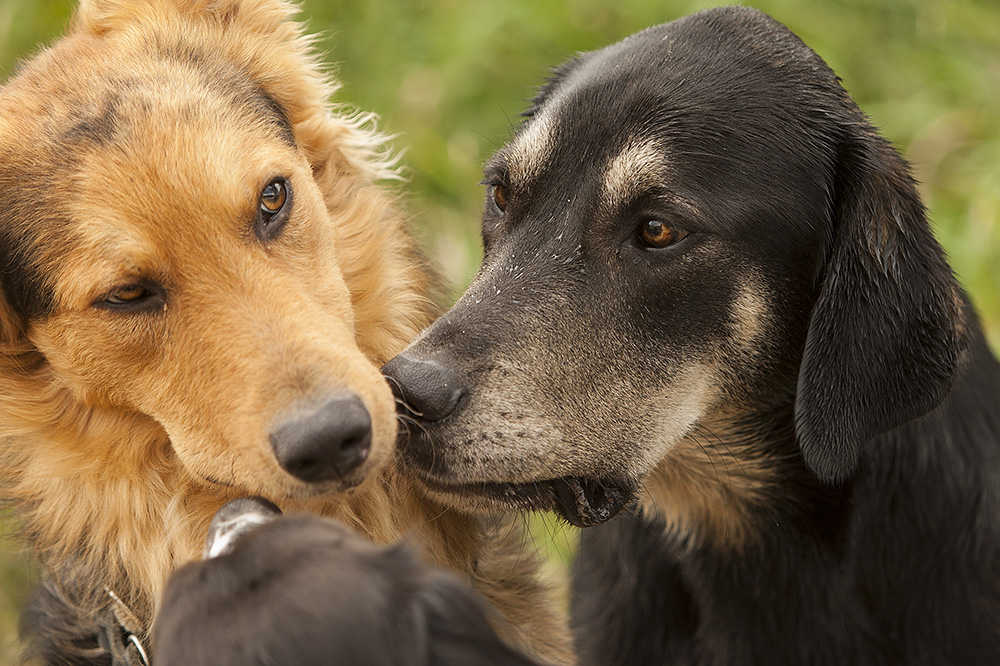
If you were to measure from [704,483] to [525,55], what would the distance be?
3.75 metres

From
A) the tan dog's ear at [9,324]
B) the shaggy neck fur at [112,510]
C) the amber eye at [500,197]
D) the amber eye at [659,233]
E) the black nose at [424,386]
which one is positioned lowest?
the shaggy neck fur at [112,510]

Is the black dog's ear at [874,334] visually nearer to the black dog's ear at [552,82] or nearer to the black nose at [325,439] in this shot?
the black dog's ear at [552,82]

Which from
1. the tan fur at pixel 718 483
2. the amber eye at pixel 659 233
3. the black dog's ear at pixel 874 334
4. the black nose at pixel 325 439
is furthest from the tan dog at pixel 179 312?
the black dog's ear at pixel 874 334

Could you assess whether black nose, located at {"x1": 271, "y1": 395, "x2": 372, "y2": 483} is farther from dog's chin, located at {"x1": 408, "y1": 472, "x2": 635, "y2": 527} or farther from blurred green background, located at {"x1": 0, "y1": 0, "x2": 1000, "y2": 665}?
blurred green background, located at {"x1": 0, "y1": 0, "x2": 1000, "y2": 665}

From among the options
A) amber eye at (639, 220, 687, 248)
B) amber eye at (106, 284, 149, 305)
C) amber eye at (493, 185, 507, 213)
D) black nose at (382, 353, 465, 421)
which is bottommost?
amber eye at (106, 284, 149, 305)

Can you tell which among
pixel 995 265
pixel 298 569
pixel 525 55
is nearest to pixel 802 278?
pixel 298 569

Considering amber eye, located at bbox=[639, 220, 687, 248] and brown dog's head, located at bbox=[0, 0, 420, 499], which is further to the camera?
amber eye, located at bbox=[639, 220, 687, 248]

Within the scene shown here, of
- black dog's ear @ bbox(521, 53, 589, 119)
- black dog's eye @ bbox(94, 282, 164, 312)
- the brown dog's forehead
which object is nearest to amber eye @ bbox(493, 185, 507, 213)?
black dog's ear @ bbox(521, 53, 589, 119)

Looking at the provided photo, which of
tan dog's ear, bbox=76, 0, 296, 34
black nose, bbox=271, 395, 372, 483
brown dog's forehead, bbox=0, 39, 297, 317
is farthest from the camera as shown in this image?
tan dog's ear, bbox=76, 0, 296, 34

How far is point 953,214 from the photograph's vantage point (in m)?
6.05

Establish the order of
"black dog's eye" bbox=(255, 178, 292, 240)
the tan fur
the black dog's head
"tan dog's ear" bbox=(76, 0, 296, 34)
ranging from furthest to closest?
the tan fur < "tan dog's ear" bbox=(76, 0, 296, 34) < the black dog's head < "black dog's eye" bbox=(255, 178, 292, 240)

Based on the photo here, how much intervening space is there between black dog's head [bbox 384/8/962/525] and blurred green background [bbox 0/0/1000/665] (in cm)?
275

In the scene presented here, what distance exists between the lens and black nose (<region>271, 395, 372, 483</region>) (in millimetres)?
2514

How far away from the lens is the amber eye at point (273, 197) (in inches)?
115
